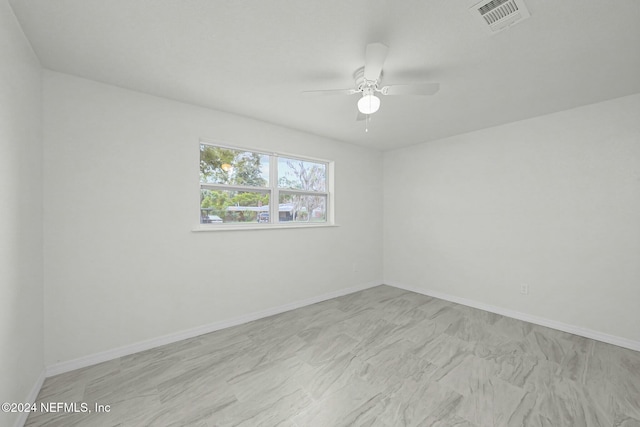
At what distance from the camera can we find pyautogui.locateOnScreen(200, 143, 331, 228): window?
2.97 metres

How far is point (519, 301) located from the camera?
3.22 meters

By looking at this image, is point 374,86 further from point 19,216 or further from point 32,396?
point 32,396

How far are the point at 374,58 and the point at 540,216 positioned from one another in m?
2.85

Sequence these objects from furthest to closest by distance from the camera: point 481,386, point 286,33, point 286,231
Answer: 1. point 286,231
2. point 481,386
3. point 286,33

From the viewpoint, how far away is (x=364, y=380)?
2.03 m

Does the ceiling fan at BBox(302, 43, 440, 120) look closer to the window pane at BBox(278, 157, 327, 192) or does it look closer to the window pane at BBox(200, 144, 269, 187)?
the window pane at BBox(200, 144, 269, 187)

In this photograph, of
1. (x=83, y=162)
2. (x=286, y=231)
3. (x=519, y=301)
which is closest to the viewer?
(x=83, y=162)

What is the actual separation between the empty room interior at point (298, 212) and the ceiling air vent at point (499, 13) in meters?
0.02

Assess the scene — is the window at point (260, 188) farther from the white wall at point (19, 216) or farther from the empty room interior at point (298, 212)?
the white wall at point (19, 216)

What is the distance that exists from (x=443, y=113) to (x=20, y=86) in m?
3.60

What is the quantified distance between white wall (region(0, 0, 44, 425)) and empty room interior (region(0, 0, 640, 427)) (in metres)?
0.02

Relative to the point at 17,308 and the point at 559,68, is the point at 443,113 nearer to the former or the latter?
the point at 559,68

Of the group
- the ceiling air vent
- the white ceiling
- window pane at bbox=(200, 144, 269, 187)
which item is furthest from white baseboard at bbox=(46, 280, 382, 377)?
the ceiling air vent

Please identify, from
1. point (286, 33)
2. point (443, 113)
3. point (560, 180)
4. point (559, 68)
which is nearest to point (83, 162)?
point (286, 33)
